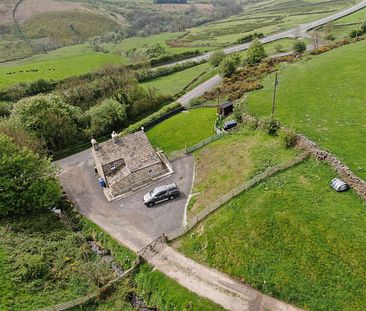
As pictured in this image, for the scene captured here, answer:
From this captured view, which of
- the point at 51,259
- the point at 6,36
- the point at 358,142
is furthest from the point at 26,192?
the point at 6,36

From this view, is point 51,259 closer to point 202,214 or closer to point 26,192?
point 26,192

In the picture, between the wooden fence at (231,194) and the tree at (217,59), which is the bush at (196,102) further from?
the wooden fence at (231,194)

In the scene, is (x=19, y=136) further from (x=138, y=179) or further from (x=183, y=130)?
(x=183, y=130)

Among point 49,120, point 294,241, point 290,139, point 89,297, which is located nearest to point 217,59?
point 49,120

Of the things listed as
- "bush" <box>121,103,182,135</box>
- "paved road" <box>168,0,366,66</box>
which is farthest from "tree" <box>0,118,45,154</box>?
"paved road" <box>168,0,366,66</box>

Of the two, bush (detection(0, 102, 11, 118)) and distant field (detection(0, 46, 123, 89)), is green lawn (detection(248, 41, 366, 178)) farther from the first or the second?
distant field (detection(0, 46, 123, 89))

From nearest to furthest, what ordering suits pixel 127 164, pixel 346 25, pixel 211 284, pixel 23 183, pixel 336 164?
pixel 211 284, pixel 336 164, pixel 23 183, pixel 127 164, pixel 346 25

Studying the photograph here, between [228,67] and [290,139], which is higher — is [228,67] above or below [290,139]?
below
